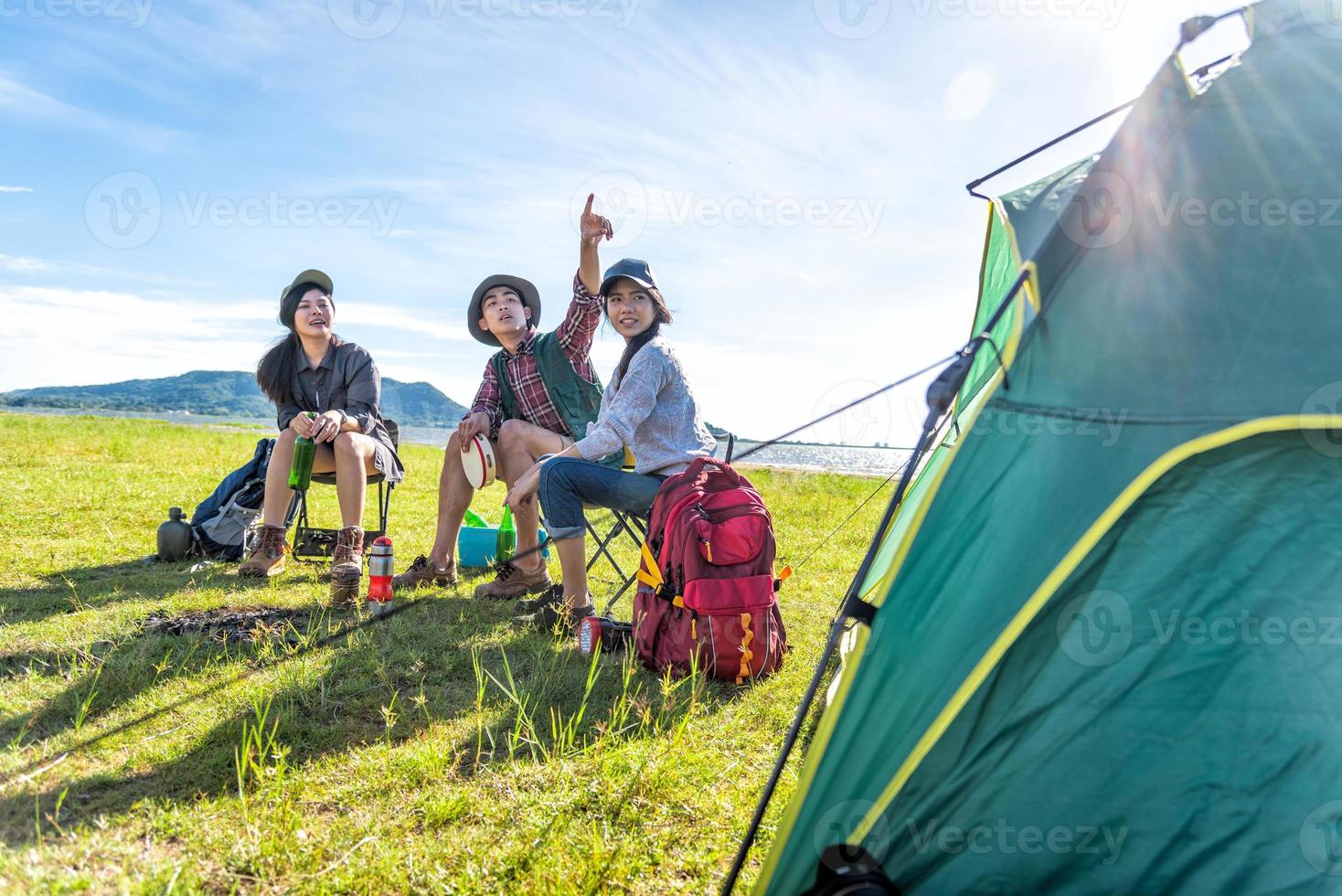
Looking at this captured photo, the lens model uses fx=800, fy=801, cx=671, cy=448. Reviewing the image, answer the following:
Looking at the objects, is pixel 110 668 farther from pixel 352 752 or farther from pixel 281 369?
pixel 281 369

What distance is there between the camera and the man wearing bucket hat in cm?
450

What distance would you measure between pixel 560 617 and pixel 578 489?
60 centimetres

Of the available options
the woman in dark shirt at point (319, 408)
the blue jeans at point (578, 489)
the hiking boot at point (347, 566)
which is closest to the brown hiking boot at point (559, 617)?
the blue jeans at point (578, 489)

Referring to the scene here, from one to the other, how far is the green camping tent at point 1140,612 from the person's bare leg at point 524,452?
2.89 m

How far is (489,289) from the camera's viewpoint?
481 centimetres

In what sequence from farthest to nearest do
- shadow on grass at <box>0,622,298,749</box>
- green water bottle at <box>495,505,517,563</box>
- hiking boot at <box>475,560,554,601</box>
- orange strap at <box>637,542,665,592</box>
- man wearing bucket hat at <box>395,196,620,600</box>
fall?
green water bottle at <box>495,505,517,563</box>
man wearing bucket hat at <box>395,196,620,600</box>
hiking boot at <box>475,560,554,601</box>
orange strap at <box>637,542,665,592</box>
shadow on grass at <box>0,622,298,749</box>

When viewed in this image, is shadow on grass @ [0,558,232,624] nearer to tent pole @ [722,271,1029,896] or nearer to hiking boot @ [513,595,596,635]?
hiking boot @ [513,595,596,635]

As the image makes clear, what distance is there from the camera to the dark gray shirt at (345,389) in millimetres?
4910

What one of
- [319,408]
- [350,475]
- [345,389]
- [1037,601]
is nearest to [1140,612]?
[1037,601]

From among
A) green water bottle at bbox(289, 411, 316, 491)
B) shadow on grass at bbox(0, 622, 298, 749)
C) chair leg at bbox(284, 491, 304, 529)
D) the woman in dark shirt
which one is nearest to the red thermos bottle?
shadow on grass at bbox(0, 622, 298, 749)

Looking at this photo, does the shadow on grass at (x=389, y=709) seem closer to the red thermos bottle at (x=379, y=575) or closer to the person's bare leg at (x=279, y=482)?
the red thermos bottle at (x=379, y=575)

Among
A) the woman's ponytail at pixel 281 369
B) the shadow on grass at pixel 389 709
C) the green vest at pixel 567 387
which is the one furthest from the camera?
the woman's ponytail at pixel 281 369

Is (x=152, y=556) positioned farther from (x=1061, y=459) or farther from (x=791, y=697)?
(x=1061, y=459)

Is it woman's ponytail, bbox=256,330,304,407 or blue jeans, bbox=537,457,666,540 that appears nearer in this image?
blue jeans, bbox=537,457,666,540
